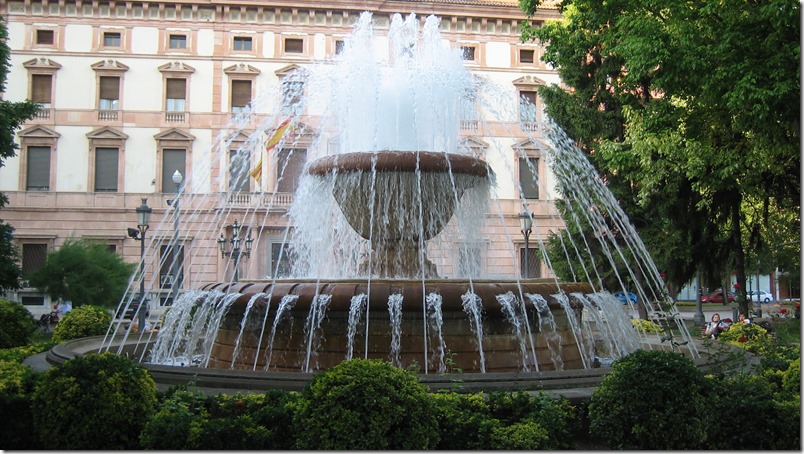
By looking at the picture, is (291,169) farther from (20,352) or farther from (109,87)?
(20,352)

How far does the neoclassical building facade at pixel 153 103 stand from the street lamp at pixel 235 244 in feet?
6.67

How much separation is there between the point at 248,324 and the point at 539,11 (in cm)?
3097

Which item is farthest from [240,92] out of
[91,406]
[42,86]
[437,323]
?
[91,406]

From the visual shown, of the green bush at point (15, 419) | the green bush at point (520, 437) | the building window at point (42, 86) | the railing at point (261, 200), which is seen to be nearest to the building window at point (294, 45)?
the railing at point (261, 200)

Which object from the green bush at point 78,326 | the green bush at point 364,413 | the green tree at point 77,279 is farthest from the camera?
the green tree at point 77,279

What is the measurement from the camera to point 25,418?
5.81m

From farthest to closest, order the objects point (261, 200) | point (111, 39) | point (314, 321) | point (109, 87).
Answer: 1. point (111, 39)
2. point (109, 87)
3. point (261, 200)
4. point (314, 321)

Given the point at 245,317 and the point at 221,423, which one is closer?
the point at 221,423

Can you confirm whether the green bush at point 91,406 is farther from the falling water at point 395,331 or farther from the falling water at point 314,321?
the falling water at point 395,331

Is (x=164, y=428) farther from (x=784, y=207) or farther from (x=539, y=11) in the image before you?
(x=539, y=11)

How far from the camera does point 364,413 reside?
5.10 metres

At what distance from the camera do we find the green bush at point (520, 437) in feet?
17.3

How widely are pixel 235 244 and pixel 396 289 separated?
58.8 feet

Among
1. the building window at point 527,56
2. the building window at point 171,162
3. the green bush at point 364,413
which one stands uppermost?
the building window at point 527,56
